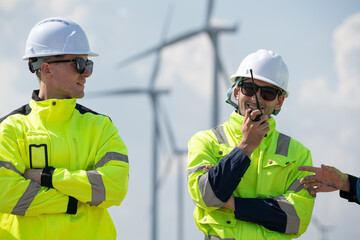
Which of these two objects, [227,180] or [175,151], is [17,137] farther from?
[175,151]

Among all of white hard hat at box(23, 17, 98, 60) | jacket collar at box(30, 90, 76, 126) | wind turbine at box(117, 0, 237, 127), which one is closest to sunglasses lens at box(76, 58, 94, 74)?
white hard hat at box(23, 17, 98, 60)

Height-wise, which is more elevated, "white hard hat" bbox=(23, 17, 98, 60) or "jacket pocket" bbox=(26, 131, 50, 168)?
"white hard hat" bbox=(23, 17, 98, 60)

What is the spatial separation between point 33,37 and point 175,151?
36.9 meters

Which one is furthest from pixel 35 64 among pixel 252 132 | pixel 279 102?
pixel 279 102

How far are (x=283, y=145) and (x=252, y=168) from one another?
1.75 feet

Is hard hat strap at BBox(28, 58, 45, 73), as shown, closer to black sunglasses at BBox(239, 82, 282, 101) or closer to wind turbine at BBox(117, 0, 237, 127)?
black sunglasses at BBox(239, 82, 282, 101)

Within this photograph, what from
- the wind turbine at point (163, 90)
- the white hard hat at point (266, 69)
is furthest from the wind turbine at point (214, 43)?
the white hard hat at point (266, 69)

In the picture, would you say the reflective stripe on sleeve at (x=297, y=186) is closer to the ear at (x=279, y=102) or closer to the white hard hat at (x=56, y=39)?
the ear at (x=279, y=102)

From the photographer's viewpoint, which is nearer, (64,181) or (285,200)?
(64,181)

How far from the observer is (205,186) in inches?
348

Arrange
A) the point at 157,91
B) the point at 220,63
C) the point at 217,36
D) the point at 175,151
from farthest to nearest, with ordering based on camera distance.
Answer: the point at 175,151
the point at 157,91
the point at 217,36
the point at 220,63

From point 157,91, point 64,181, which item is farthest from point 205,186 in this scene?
point 157,91

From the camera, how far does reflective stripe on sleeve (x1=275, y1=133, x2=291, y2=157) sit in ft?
30.9

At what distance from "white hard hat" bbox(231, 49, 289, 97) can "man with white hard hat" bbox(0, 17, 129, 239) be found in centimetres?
179
